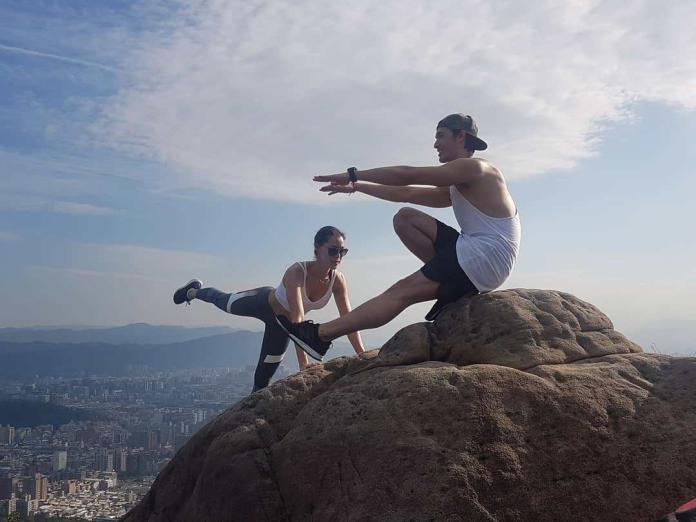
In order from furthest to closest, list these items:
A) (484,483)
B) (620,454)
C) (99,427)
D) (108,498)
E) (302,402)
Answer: (99,427)
(108,498)
(302,402)
(620,454)
(484,483)

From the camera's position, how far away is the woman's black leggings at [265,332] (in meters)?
10.0

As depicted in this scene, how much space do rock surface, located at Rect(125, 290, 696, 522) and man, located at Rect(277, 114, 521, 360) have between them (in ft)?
1.51

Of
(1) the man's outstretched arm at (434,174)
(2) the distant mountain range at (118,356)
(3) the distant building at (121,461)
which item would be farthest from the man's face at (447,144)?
(2) the distant mountain range at (118,356)

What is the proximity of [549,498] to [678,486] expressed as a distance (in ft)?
3.82

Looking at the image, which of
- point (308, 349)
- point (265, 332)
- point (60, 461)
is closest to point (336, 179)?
point (308, 349)

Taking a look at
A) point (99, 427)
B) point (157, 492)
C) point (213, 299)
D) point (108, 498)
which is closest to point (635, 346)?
point (157, 492)

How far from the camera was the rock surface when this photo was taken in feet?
16.8

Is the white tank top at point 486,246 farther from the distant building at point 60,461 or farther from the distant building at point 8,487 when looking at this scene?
the distant building at point 60,461

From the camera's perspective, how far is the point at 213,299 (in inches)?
466

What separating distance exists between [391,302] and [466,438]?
2120 mm

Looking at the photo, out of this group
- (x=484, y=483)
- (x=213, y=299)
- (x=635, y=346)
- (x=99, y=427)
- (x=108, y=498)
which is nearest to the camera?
(x=484, y=483)

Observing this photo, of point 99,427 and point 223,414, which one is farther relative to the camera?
point 99,427

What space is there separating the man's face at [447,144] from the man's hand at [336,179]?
121cm

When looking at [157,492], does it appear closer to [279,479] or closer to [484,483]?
[279,479]
